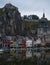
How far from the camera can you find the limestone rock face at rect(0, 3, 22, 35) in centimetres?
4000

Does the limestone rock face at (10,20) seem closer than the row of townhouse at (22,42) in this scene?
No

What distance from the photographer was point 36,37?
1565 inches

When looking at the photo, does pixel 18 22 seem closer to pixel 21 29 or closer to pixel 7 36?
pixel 21 29

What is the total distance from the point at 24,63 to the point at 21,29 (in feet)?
80.1

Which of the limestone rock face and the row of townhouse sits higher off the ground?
the limestone rock face

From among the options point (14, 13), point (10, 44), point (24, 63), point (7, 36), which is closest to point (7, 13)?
point (14, 13)

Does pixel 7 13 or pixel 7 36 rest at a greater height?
pixel 7 13

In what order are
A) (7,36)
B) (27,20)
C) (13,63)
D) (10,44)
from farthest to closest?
(27,20), (7,36), (10,44), (13,63)

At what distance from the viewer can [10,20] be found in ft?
134

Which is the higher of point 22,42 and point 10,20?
point 10,20

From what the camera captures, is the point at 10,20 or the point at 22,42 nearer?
the point at 22,42

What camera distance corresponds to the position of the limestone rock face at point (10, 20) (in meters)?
40.0

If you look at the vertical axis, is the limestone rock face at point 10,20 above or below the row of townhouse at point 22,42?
above

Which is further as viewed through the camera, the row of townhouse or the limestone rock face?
the limestone rock face
